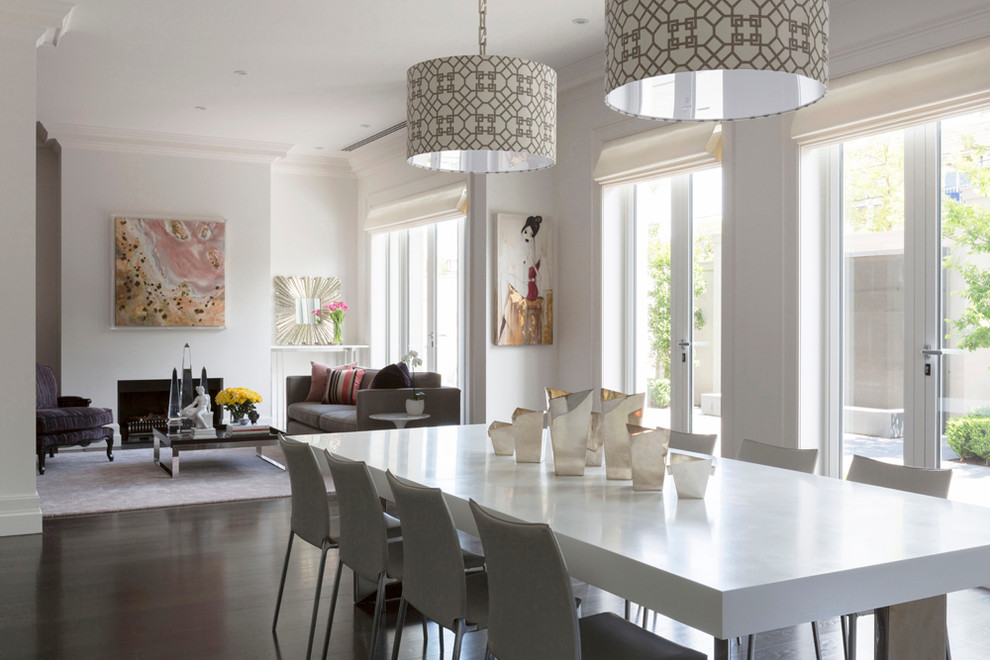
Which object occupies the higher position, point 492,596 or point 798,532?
point 798,532

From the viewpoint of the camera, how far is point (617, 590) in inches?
76.0

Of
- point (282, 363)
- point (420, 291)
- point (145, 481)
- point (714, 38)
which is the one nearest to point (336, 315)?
point (282, 363)

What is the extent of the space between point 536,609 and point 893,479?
1622 millimetres

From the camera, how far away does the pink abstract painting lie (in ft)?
29.4

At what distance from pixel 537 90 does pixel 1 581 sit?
3.37m

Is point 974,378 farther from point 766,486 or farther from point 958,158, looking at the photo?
point 766,486

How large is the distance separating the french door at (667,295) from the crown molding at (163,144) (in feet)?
14.8

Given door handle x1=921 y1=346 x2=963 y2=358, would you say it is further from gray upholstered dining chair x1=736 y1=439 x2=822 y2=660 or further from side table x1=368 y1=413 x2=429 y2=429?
side table x1=368 y1=413 x2=429 y2=429

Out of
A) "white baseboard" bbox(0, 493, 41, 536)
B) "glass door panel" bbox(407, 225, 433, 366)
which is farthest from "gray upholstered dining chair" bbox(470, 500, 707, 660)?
"glass door panel" bbox(407, 225, 433, 366)

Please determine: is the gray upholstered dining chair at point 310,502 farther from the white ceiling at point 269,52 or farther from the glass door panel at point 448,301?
the glass door panel at point 448,301

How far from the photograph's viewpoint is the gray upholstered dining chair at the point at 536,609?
1938 mm

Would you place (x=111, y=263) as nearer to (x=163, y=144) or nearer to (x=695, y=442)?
(x=163, y=144)

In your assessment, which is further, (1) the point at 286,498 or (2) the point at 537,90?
(1) the point at 286,498

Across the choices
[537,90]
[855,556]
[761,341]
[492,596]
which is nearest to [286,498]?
[761,341]
